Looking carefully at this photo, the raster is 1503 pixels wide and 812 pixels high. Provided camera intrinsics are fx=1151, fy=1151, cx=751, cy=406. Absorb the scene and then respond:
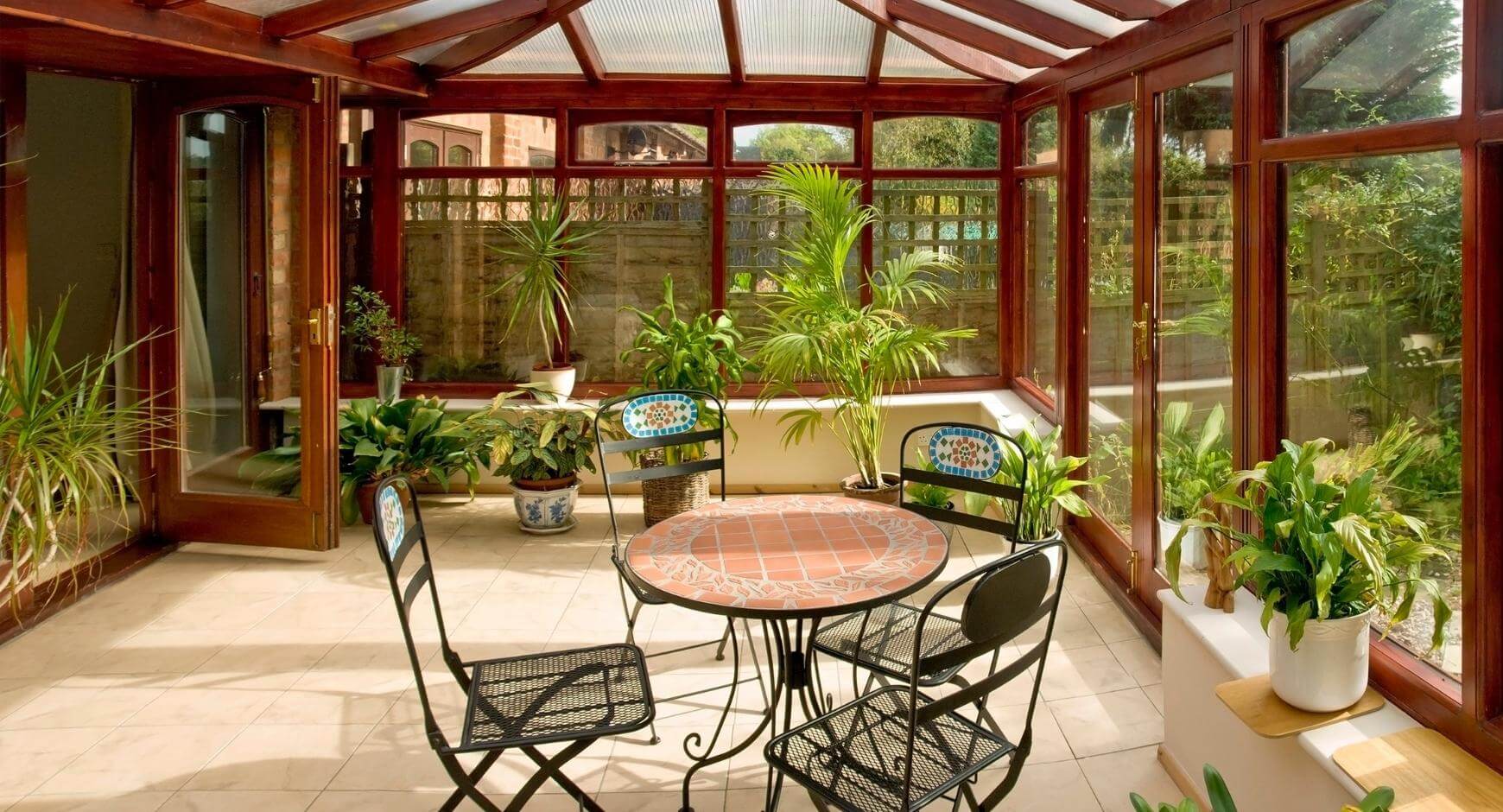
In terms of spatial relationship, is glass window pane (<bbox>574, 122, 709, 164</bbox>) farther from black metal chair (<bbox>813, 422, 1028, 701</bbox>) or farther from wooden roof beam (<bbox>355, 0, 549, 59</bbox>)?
black metal chair (<bbox>813, 422, 1028, 701</bbox>)

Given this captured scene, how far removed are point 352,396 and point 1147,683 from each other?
4.51m

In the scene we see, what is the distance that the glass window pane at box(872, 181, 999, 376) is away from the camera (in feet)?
21.2

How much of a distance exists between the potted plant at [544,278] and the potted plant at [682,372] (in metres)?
0.66

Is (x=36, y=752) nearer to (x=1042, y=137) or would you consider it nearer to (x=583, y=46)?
(x=583, y=46)

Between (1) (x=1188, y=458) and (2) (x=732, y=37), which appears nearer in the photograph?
(1) (x=1188, y=458)

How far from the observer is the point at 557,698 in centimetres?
270

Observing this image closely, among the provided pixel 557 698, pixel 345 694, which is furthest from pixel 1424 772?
pixel 345 694

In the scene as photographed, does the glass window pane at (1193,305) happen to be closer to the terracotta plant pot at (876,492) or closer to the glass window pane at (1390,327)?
the glass window pane at (1390,327)

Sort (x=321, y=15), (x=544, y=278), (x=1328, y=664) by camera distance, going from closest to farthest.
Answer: (x=1328, y=664) < (x=321, y=15) < (x=544, y=278)

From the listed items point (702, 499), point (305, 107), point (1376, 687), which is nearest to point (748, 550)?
point (1376, 687)

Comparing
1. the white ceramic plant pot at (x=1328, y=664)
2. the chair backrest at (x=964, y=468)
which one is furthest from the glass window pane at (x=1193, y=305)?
the white ceramic plant pot at (x=1328, y=664)

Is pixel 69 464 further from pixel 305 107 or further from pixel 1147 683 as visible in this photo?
pixel 1147 683

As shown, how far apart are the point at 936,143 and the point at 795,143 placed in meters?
0.80

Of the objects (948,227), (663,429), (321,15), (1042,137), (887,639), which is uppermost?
(321,15)
